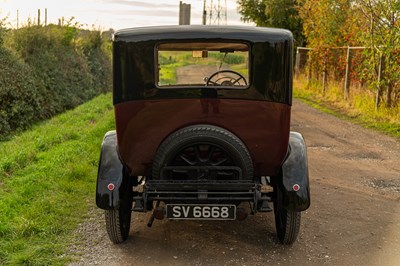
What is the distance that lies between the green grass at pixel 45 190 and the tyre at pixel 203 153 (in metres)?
1.19

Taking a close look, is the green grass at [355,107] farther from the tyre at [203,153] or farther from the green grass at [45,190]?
the tyre at [203,153]

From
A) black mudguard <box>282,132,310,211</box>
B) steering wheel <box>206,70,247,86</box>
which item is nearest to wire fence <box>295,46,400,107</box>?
steering wheel <box>206,70,247,86</box>

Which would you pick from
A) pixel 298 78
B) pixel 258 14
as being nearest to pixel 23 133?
pixel 298 78

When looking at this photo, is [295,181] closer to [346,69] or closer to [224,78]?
[224,78]

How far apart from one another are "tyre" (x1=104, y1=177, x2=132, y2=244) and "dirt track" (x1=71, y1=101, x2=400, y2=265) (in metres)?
0.09

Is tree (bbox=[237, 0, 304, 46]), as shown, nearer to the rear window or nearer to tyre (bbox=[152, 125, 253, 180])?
the rear window

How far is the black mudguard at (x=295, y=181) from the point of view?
4250mm

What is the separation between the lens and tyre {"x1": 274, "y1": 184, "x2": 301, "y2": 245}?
442cm

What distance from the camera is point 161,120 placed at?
14.0ft

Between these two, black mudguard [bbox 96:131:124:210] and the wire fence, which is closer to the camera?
black mudguard [bbox 96:131:124:210]

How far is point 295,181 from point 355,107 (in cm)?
1054

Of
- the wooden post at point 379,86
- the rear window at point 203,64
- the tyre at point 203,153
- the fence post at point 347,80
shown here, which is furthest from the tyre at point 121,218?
the fence post at point 347,80

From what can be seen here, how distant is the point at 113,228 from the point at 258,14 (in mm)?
26881

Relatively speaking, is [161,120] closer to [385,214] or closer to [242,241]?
[242,241]
